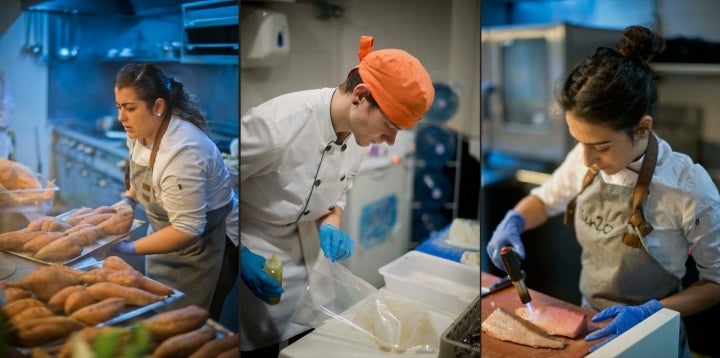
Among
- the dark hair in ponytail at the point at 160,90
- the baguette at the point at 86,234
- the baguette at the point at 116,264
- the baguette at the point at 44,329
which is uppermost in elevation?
the dark hair in ponytail at the point at 160,90

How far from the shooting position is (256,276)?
1892 millimetres

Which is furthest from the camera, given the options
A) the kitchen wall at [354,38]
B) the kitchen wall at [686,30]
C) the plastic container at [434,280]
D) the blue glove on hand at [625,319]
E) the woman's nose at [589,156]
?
the kitchen wall at [686,30]

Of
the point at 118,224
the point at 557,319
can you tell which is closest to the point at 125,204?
the point at 118,224

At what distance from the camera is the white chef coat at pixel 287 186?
6.00 ft

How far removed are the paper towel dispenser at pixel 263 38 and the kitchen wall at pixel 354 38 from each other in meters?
0.02

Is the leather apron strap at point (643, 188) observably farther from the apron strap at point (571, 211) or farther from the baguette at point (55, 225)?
the baguette at point (55, 225)

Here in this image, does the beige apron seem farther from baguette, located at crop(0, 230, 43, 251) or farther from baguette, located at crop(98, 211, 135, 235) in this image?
baguette, located at crop(0, 230, 43, 251)

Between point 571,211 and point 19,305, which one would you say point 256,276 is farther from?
point 571,211

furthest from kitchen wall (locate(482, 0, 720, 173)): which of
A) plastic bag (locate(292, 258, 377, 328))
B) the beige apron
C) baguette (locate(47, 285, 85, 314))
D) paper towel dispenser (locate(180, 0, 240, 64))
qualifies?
baguette (locate(47, 285, 85, 314))

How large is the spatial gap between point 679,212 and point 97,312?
182 centimetres

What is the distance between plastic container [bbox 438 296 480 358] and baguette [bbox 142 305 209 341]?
0.71m

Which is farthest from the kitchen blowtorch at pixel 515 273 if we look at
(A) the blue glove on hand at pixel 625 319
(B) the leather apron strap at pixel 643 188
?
(B) the leather apron strap at pixel 643 188

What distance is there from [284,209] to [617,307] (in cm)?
118

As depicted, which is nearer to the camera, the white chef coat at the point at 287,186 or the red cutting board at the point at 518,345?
the white chef coat at the point at 287,186
